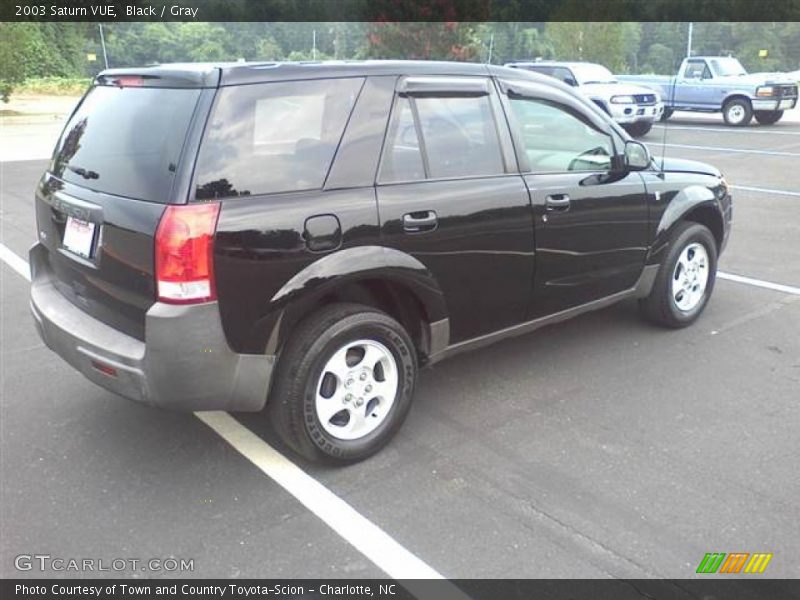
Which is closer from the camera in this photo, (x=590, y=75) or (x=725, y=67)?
(x=590, y=75)

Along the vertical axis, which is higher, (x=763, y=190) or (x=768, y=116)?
(x=768, y=116)

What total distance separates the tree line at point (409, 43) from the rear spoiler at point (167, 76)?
22486 mm

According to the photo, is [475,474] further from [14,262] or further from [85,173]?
[14,262]

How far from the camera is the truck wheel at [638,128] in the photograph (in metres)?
17.5

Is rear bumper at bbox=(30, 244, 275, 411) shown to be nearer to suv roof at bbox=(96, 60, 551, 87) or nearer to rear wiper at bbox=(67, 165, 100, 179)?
rear wiper at bbox=(67, 165, 100, 179)

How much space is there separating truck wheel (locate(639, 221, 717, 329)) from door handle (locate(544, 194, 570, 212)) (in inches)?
44.5

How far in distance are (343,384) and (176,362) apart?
769 mm

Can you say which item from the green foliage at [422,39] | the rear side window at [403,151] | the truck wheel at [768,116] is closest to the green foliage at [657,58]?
the green foliage at [422,39]

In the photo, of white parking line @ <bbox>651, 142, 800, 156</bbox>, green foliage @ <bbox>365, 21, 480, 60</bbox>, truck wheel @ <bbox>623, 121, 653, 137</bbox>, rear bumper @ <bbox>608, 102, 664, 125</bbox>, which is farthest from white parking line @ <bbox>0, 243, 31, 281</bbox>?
green foliage @ <bbox>365, 21, 480, 60</bbox>

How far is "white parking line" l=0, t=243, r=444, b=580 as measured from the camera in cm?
273

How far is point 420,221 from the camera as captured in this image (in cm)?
344

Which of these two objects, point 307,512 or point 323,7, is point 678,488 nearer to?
point 307,512

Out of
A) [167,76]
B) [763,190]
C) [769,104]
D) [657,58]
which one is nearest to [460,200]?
[167,76]

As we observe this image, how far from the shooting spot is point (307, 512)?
3057mm
